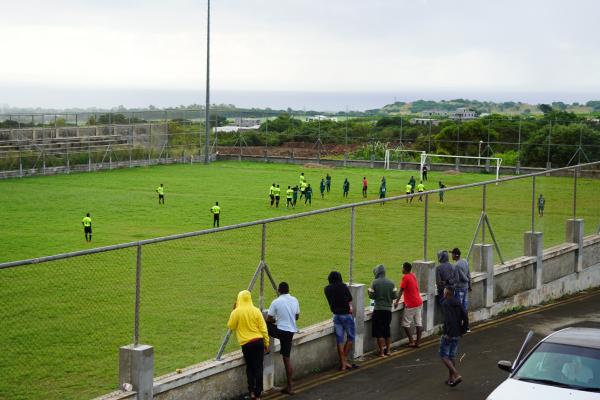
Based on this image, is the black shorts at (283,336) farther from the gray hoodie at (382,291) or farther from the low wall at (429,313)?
the gray hoodie at (382,291)

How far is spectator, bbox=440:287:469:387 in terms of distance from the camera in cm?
1374

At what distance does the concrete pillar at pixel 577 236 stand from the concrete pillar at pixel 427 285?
7.53 metres

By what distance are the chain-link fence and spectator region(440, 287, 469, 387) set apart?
162ft

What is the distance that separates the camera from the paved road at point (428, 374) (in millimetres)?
13844

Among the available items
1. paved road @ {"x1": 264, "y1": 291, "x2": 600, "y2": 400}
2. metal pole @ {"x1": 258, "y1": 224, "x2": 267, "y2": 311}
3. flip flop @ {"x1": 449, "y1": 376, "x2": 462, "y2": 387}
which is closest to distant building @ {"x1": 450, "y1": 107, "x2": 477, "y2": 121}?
paved road @ {"x1": 264, "y1": 291, "x2": 600, "y2": 400}

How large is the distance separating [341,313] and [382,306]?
3.78ft

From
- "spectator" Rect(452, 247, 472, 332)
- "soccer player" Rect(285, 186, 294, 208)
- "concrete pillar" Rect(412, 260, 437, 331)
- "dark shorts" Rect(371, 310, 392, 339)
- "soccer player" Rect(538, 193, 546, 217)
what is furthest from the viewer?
"soccer player" Rect(285, 186, 294, 208)

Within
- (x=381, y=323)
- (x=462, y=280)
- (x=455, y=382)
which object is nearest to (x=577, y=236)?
(x=462, y=280)

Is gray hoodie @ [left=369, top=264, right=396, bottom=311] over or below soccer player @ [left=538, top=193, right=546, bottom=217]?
below

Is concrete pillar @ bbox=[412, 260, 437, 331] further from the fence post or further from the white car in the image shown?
the fence post

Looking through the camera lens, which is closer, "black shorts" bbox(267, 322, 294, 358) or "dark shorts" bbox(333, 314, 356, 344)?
"black shorts" bbox(267, 322, 294, 358)

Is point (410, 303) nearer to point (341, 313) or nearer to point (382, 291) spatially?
point (382, 291)

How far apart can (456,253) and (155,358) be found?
5987mm

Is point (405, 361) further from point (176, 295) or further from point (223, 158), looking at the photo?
point (223, 158)
